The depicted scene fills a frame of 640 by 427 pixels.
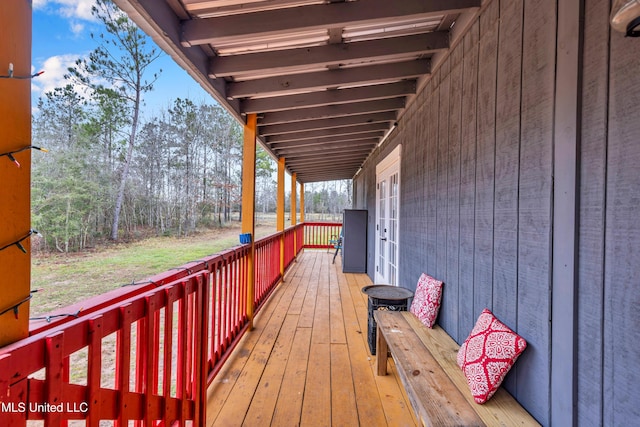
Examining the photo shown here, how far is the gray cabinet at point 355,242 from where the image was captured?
5.83 m

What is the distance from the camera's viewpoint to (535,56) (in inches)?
47.0

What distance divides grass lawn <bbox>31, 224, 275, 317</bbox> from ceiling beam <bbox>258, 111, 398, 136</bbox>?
2121mm

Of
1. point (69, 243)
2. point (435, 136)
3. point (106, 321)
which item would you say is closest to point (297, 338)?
point (106, 321)

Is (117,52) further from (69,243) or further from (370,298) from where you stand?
(370,298)

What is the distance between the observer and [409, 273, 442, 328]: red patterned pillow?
7.00ft

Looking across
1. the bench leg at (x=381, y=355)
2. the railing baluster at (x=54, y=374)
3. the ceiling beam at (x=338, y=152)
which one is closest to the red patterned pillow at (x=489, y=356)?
the bench leg at (x=381, y=355)

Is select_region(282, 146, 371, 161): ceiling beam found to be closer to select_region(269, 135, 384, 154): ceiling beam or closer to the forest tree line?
select_region(269, 135, 384, 154): ceiling beam

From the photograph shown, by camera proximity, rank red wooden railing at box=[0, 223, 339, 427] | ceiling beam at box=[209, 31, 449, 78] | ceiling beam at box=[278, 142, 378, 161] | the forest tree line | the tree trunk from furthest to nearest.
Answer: the tree trunk
the forest tree line
ceiling beam at box=[278, 142, 378, 161]
ceiling beam at box=[209, 31, 449, 78]
red wooden railing at box=[0, 223, 339, 427]

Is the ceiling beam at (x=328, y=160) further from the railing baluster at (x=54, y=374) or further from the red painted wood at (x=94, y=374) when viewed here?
the railing baluster at (x=54, y=374)

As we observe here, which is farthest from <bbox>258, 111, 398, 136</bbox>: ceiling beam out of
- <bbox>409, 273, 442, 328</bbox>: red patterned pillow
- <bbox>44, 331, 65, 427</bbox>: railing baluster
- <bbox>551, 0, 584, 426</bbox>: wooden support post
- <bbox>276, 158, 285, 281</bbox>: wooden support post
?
<bbox>44, 331, 65, 427</bbox>: railing baluster

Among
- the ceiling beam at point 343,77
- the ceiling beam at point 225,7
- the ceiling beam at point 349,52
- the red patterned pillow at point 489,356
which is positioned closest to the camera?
the red patterned pillow at point 489,356

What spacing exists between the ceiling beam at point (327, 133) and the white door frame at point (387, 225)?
0.50 m

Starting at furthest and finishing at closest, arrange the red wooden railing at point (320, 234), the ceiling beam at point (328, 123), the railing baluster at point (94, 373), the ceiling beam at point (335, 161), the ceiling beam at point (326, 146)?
the red wooden railing at point (320, 234), the ceiling beam at point (335, 161), the ceiling beam at point (326, 146), the ceiling beam at point (328, 123), the railing baluster at point (94, 373)

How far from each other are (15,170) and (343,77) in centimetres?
232
